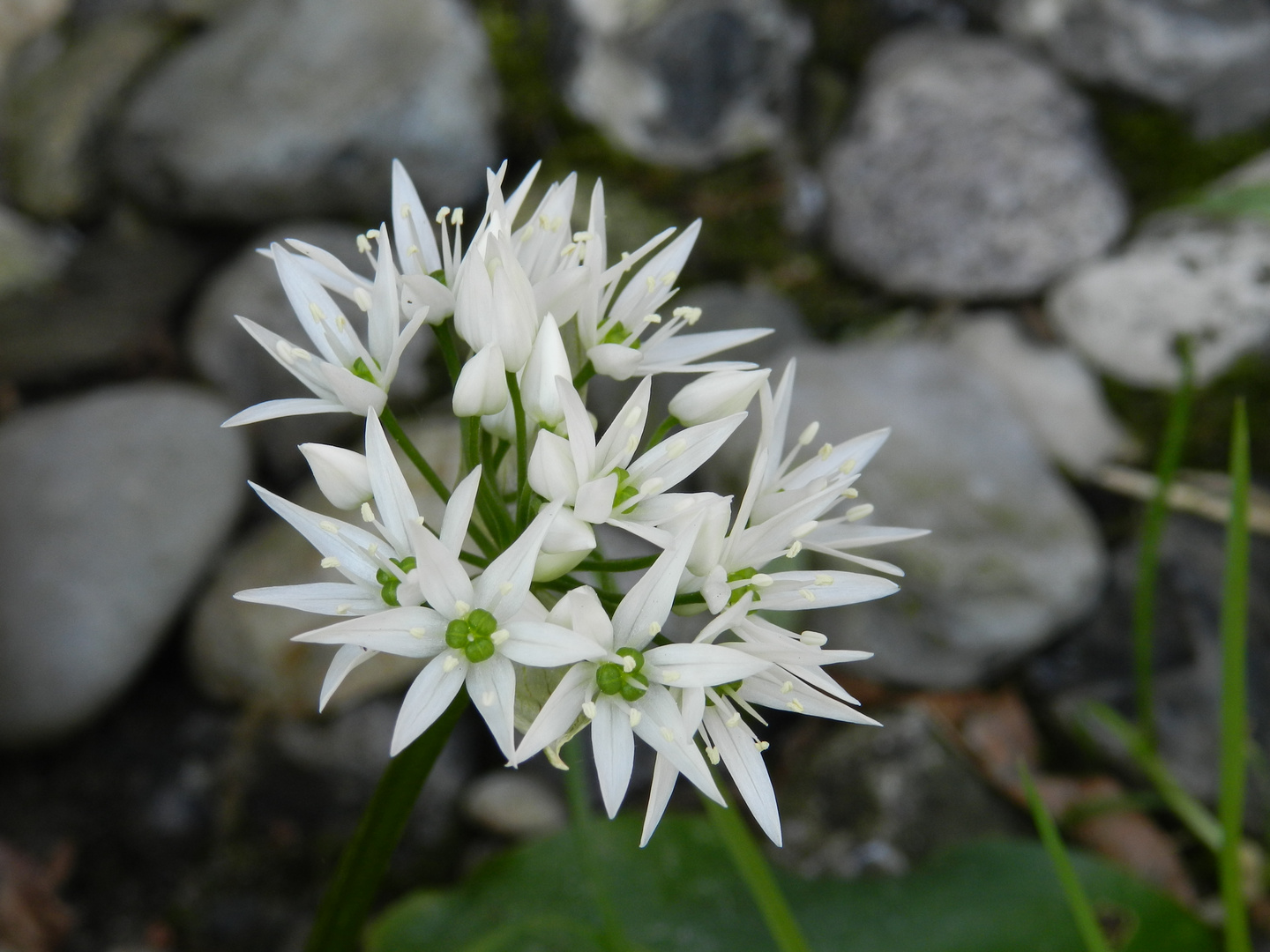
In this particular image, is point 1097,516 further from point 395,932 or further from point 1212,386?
point 395,932

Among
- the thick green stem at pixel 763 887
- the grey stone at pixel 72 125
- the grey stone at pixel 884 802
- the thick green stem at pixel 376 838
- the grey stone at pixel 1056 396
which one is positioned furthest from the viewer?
the grey stone at pixel 72 125

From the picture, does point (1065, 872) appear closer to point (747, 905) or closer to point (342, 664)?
point (747, 905)

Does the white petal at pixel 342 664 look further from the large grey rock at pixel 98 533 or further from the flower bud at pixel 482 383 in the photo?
the large grey rock at pixel 98 533

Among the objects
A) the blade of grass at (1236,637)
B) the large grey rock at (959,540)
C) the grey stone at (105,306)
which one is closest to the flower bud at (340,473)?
the blade of grass at (1236,637)

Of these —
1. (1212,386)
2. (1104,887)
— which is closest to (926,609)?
(1104,887)

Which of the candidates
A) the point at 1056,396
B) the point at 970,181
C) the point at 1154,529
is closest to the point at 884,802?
the point at 1154,529

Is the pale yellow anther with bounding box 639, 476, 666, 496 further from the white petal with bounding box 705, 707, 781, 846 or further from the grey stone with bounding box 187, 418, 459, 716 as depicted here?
the grey stone with bounding box 187, 418, 459, 716
